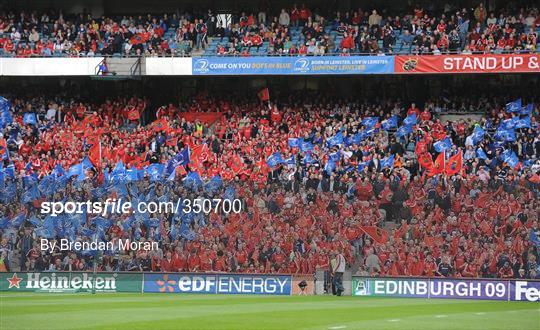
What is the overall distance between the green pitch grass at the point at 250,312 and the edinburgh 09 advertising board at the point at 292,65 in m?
14.1

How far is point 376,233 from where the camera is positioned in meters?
32.2

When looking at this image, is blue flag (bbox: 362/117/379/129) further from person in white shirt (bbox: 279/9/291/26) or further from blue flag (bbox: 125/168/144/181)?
blue flag (bbox: 125/168/144/181)

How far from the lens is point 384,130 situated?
134 ft

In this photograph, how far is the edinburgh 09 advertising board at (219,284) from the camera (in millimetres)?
32438

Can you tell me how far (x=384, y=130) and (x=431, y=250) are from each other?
10150 millimetres

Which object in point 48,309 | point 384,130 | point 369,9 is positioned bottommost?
point 48,309

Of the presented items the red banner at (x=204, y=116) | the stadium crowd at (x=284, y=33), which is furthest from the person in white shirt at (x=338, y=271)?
the red banner at (x=204, y=116)

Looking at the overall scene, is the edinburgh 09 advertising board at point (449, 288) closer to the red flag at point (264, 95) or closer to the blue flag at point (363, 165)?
the blue flag at point (363, 165)

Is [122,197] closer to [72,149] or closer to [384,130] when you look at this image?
[72,149]

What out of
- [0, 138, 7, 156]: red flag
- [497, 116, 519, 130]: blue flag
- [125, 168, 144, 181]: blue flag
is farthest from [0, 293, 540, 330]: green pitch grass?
[497, 116, 519, 130]: blue flag

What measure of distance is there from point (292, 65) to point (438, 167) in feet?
30.0

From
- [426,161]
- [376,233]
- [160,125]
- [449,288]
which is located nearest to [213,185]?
[376,233]

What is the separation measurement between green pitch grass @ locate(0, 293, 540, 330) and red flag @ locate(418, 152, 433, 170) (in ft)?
25.5

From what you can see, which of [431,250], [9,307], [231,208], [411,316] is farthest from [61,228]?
[411,316]
